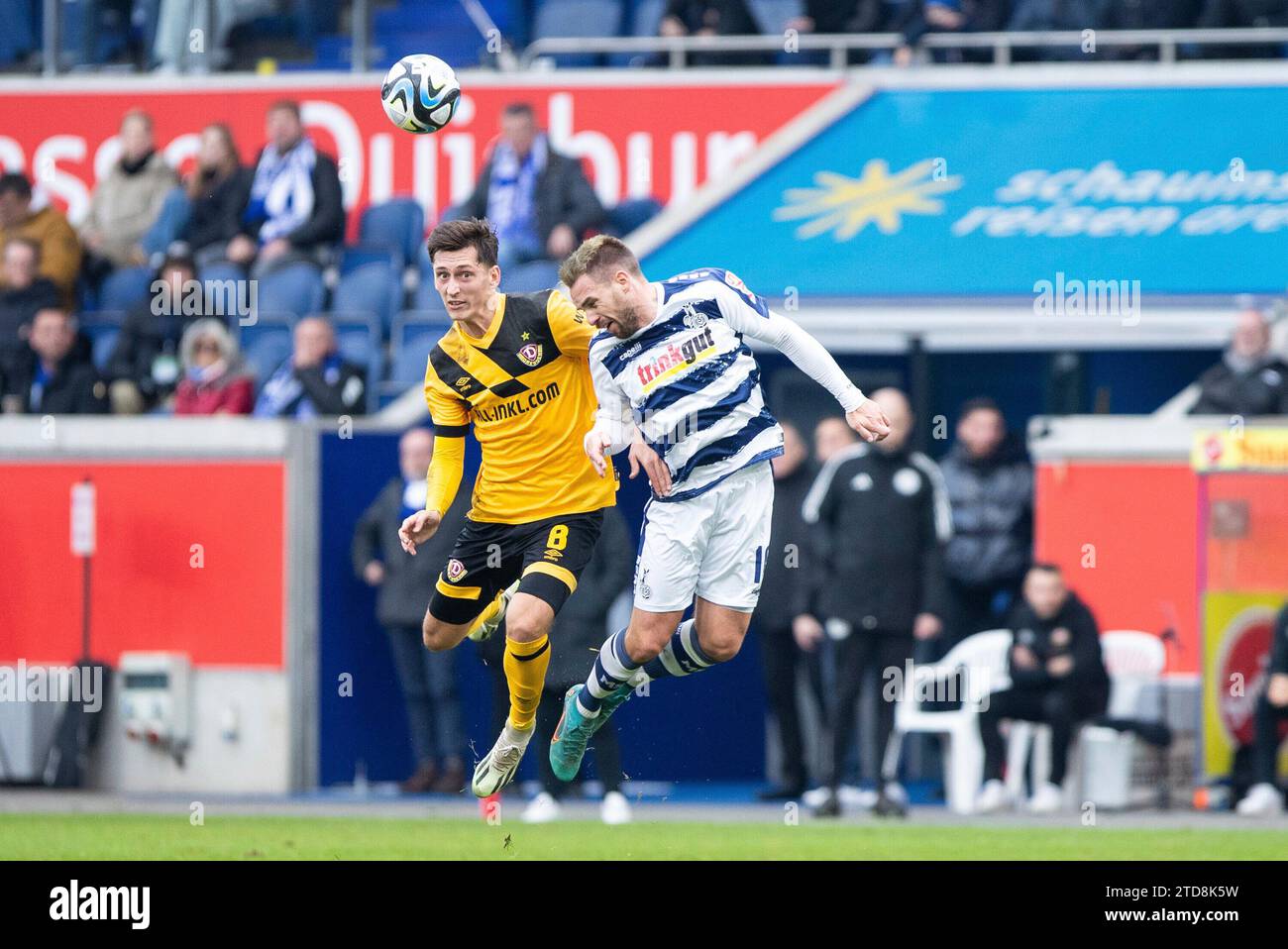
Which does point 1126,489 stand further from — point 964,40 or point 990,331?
point 964,40

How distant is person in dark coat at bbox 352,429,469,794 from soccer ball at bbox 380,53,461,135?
14.1 ft

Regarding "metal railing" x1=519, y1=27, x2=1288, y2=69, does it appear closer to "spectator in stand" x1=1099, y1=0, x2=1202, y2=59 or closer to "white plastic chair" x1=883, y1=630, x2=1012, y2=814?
"spectator in stand" x1=1099, y1=0, x2=1202, y2=59

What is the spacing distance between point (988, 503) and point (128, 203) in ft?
22.2

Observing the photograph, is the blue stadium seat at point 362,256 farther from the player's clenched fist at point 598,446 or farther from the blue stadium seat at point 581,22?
the player's clenched fist at point 598,446

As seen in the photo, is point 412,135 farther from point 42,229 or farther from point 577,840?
point 577,840

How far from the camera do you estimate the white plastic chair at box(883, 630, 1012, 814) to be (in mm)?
13688

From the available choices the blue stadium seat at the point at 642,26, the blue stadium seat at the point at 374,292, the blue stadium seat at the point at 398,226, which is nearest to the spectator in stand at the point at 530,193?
the blue stadium seat at the point at 374,292

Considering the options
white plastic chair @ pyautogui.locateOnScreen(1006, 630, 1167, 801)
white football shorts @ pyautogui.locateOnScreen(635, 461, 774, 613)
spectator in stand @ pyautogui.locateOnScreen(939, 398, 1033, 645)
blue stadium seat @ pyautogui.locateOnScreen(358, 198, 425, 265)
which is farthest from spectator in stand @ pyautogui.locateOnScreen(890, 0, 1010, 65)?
white football shorts @ pyautogui.locateOnScreen(635, 461, 774, 613)

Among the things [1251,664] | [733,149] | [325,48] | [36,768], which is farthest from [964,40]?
[36,768]

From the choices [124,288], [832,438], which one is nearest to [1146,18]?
[832,438]

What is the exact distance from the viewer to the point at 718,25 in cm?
1641

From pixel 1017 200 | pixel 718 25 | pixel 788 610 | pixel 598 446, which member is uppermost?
pixel 718 25

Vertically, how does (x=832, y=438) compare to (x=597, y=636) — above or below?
above

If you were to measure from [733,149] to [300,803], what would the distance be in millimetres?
5485
